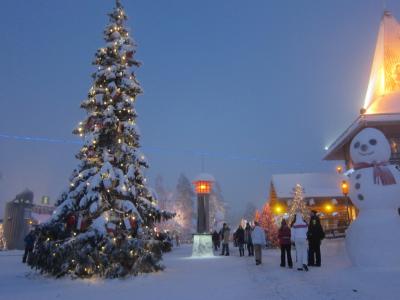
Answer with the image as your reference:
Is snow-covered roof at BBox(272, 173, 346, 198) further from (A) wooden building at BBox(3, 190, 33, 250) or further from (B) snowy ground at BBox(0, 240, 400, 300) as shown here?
(A) wooden building at BBox(3, 190, 33, 250)

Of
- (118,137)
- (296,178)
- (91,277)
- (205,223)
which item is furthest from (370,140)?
(296,178)

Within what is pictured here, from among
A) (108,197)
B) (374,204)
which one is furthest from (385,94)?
(108,197)

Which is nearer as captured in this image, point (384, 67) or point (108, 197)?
point (108, 197)

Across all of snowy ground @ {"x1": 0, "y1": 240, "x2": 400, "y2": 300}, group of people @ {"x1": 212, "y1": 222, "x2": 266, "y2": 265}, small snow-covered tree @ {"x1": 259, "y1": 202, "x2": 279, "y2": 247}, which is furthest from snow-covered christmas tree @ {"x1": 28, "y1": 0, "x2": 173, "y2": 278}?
small snow-covered tree @ {"x1": 259, "y1": 202, "x2": 279, "y2": 247}

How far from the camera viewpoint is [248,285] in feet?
29.5

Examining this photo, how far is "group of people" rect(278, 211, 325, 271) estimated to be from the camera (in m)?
11.6

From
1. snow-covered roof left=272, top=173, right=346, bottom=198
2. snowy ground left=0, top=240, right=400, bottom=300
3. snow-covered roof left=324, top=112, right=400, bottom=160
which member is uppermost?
snow-covered roof left=324, top=112, right=400, bottom=160

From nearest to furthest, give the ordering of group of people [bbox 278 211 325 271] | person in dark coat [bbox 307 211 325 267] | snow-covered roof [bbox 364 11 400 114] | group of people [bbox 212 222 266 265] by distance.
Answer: group of people [bbox 278 211 325 271] < person in dark coat [bbox 307 211 325 267] < group of people [bbox 212 222 266 265] < snow-covered roof [bbox 364 11 400 114]

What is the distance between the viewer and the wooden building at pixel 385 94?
26203 millimetres

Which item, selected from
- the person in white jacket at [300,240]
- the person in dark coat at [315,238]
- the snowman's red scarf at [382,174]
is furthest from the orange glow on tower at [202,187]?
the snowman's red scarf at [382,174]

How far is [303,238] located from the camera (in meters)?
11.7

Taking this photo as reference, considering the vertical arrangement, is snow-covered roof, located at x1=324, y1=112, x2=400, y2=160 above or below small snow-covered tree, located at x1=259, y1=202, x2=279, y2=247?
above

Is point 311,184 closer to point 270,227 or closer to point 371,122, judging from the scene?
point 270,227

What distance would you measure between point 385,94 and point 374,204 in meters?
19.8
